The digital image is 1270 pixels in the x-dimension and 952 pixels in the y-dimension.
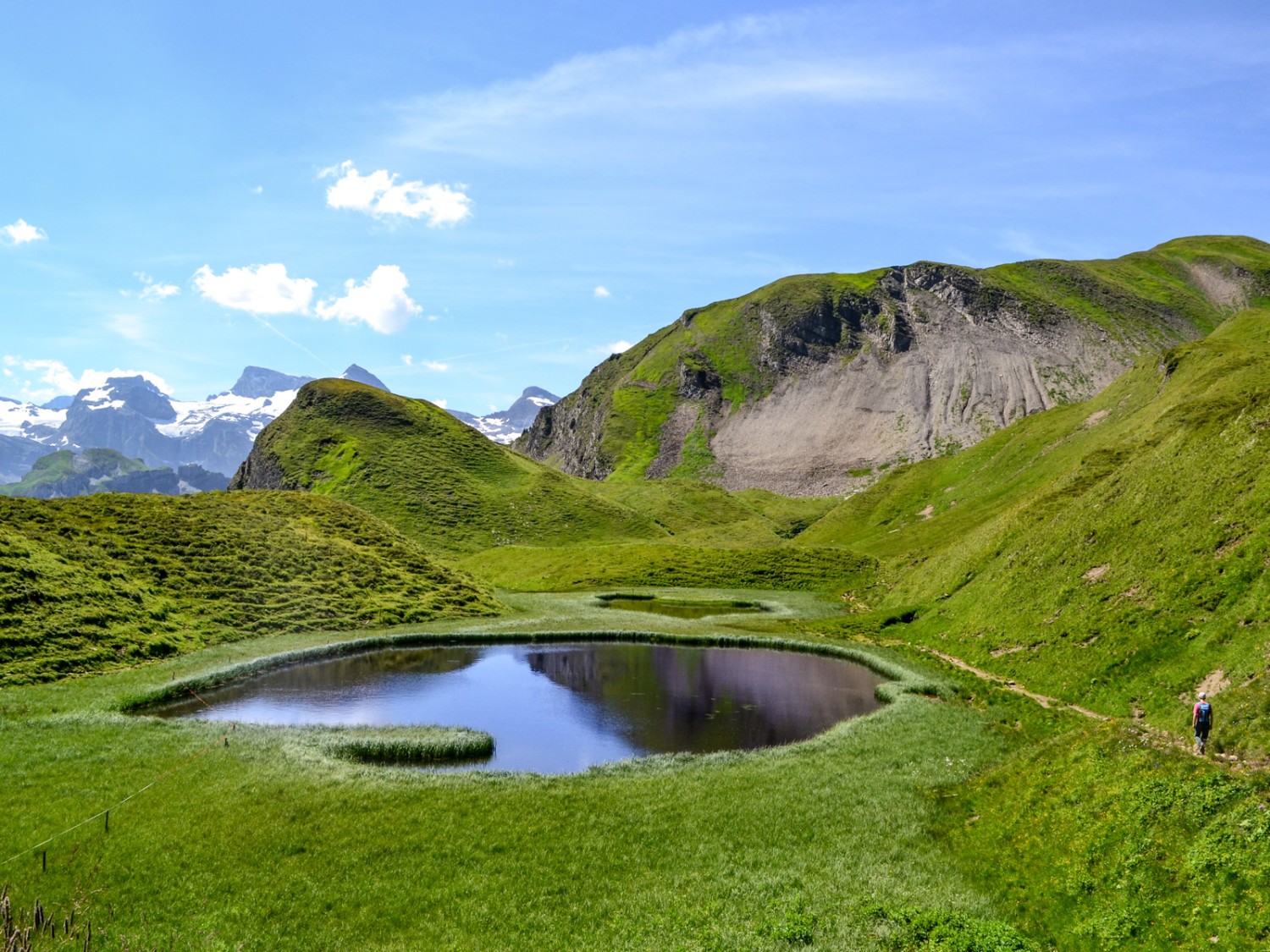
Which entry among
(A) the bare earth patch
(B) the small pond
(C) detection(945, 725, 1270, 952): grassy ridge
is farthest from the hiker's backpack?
(B) the small pond

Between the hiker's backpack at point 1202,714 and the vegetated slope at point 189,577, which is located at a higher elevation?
the vegetated slope at point 189,577

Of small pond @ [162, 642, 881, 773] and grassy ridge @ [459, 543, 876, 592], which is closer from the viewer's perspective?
small pond @ [162, 642, 881, 773]

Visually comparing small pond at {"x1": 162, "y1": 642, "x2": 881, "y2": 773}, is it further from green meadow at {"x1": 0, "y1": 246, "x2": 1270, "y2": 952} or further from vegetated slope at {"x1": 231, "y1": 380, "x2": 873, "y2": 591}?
A: vegetated slope at {"x1": 231, "y1": 380, "x2": 873, "y2": 591}

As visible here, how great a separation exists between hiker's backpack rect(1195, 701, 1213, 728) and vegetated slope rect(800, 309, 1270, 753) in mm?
1444

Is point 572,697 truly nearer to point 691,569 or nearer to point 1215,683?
point 1215,683

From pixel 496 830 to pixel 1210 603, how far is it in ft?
131

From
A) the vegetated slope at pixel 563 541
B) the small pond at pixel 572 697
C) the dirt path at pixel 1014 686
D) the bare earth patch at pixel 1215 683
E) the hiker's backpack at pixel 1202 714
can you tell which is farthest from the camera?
the vegetated slope at pixel 563 541

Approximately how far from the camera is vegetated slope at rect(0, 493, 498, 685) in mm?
55500

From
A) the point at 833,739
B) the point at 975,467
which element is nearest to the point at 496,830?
the point at 833,739

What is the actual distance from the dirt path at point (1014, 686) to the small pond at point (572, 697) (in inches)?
280

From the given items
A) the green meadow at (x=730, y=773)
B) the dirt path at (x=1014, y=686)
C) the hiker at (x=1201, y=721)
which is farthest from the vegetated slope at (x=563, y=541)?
the hiker at (x=1201, y=721)

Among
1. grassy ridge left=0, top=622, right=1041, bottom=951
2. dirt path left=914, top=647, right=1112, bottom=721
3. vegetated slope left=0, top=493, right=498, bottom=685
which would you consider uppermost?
vegetated slope left=0, top=493, right=498, bottom=685

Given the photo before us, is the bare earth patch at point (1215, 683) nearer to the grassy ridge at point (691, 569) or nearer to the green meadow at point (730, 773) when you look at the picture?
the green meadow at point (730, 773)

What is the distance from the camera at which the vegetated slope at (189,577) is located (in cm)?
5550
